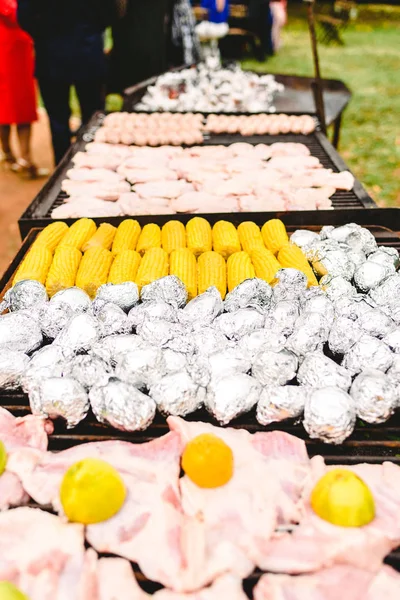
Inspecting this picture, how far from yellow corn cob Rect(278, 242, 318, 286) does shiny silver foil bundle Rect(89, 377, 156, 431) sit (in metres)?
1.22

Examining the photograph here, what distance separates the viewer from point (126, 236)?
3.20 m

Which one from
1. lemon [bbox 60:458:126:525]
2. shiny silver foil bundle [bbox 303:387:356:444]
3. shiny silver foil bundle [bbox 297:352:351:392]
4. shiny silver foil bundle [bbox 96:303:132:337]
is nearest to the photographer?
lemon [bbox 60:458:126:525]

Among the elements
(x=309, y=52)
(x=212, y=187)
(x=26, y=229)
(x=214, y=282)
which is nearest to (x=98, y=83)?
(x=212, y=187)

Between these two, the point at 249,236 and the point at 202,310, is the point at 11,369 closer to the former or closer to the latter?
the point at 202,310

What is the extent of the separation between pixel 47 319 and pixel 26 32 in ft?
14.6

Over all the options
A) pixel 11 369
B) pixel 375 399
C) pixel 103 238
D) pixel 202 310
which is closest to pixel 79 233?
pixel 103 238

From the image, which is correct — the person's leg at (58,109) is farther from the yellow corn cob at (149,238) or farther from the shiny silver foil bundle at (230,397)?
the shiny silver foil bundle at (230,397)

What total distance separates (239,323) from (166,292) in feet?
1.38

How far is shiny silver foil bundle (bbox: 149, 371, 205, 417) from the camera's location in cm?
203

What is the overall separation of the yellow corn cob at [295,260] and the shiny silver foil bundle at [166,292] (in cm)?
67

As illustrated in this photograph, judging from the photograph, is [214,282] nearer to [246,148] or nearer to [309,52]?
[246,148]

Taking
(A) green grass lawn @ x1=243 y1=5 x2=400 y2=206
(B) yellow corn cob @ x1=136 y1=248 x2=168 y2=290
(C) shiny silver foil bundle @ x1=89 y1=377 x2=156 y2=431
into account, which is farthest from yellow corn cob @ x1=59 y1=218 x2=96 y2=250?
(A) green grass lawn @ x1=243 y1=5 x2=400 y2=206

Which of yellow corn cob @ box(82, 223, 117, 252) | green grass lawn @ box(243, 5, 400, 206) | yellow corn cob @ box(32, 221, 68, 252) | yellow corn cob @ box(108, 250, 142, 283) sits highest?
yellow corn cob @ box(32, 221, 68, 252)

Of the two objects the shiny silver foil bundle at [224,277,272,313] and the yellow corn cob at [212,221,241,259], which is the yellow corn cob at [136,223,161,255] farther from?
the shiny silver foil bundle at [224,277,272,313]
